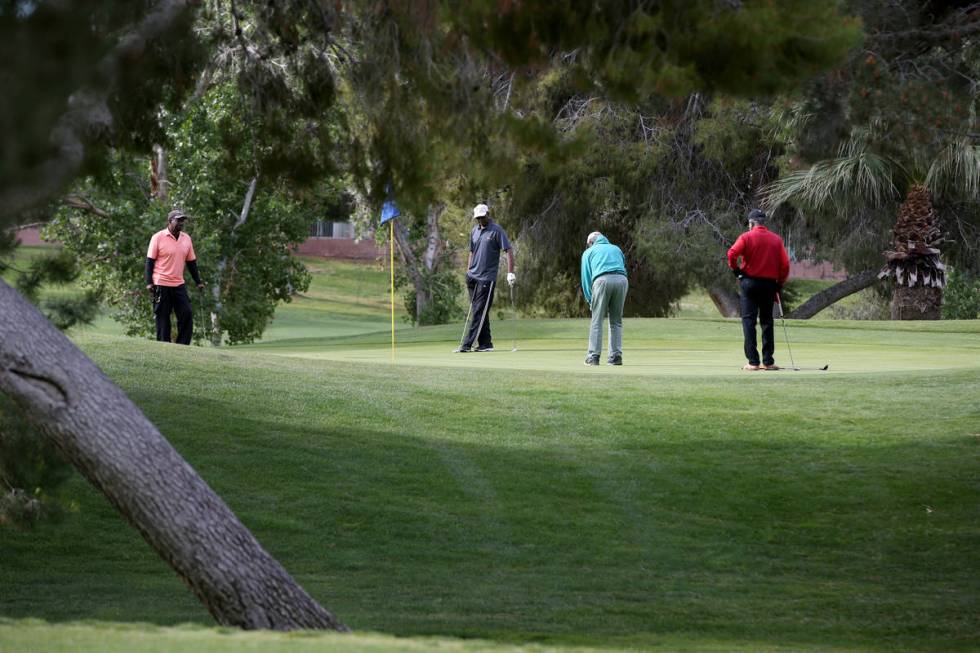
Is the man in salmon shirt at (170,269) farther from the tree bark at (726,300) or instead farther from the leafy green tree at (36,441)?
the tree bark at (726,300)

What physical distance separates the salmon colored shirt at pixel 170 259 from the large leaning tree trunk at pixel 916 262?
21.4 metres

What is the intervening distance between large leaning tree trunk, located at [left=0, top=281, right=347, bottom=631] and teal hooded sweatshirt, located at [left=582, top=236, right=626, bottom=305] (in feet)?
37.8

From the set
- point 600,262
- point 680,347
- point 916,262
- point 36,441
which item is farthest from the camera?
point 916,262

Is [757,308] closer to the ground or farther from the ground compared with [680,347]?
farther from the ground

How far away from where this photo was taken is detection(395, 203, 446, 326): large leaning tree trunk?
4116cm

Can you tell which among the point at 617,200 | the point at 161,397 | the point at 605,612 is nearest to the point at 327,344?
the point at 617,200

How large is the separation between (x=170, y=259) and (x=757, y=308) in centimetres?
726

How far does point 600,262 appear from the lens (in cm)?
1811

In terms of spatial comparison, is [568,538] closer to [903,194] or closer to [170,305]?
[170,305]

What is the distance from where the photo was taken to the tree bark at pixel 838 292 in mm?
42250

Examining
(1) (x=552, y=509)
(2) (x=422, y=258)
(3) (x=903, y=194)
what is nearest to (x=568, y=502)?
(1) (x=552, y=509)

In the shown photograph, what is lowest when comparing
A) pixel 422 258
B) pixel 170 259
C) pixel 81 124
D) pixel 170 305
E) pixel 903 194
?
pixel 170 305

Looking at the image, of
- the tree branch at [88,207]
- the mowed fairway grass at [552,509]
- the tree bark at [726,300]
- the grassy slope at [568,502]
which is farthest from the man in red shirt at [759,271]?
the tree bark at [726,300]

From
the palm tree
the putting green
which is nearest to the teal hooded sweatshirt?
the putting green
